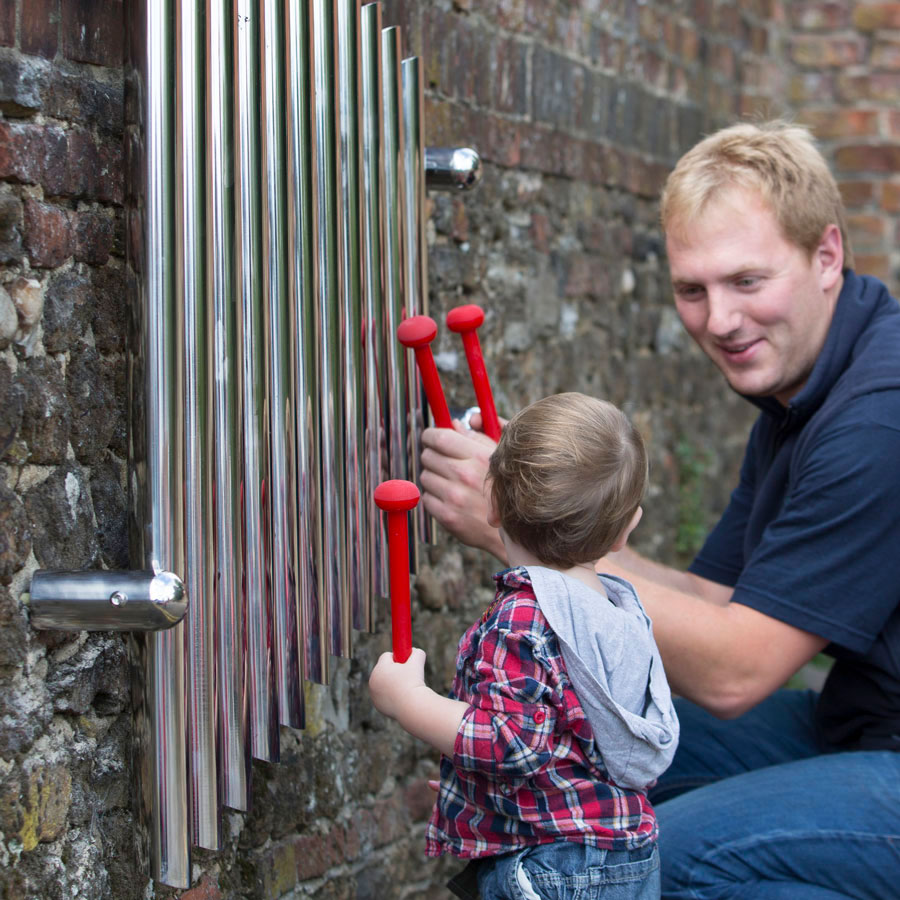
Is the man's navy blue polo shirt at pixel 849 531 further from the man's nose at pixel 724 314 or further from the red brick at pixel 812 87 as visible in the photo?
the red brick at pixel 812 87

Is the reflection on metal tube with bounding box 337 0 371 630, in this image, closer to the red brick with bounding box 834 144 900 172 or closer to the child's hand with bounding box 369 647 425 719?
the child's hand with bounding box 369 647 425 719

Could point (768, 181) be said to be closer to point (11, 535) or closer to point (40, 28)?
point (40, 28)

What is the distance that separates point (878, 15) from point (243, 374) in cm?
361

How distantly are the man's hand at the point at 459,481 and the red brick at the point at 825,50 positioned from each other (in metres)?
3.20

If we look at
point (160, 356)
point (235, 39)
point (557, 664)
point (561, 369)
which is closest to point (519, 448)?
point (557, 664)

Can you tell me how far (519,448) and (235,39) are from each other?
567 mm

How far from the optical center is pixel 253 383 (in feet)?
4.79

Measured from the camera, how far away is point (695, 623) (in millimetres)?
1875

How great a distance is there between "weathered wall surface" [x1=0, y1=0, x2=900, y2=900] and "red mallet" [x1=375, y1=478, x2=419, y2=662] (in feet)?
1.09

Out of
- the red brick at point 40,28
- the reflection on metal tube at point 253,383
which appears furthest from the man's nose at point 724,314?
the red brick at point 40,28

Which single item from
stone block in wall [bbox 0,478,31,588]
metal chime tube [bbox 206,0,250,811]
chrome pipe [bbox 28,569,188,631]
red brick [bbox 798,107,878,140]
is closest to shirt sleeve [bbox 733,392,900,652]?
metal chime tube [bbox 206,0,250,811]

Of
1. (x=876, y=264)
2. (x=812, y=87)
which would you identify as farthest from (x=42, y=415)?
(x=812, y=87)

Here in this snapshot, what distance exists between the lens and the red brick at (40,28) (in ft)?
4.48

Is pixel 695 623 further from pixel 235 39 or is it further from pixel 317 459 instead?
pixel 235 39
